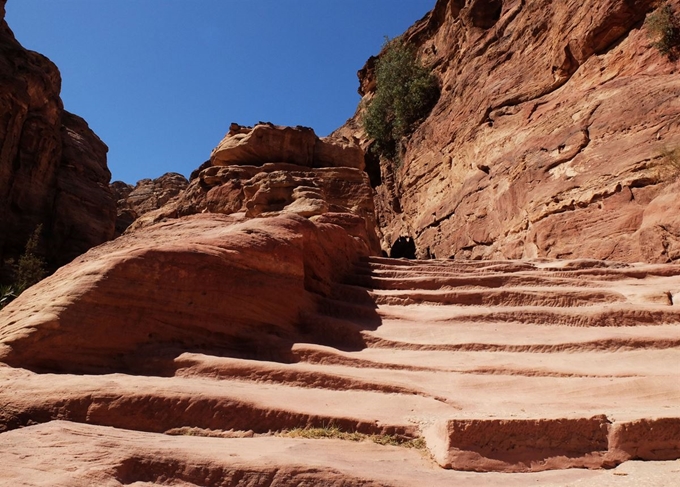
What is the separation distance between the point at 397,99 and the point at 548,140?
12004mm

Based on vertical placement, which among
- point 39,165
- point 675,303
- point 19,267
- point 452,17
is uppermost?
point 452,17

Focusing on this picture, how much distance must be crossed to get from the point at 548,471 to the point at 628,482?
1.48 feet

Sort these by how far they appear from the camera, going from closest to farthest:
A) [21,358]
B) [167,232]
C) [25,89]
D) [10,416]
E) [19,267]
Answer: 1. [10,416]
2. [21,358]
3. [167,232]
4. [19,267]
5. [25,89]

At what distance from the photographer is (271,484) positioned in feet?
9.05

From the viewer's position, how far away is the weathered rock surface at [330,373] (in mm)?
3020

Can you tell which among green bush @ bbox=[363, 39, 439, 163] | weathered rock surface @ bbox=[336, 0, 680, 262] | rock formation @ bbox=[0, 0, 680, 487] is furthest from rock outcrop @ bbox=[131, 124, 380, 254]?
green bush @ bbox=[363, 39, 439, 163]

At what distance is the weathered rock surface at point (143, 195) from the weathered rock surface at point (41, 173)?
4.39 meters

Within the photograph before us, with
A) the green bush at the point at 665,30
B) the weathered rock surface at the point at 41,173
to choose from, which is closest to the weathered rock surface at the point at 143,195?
the weathered rock surface at the point at 41,173

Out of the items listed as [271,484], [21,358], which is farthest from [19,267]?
[271,484]

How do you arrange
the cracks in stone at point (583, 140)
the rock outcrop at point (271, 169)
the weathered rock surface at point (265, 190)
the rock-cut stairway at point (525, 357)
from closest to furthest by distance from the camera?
the rock-cut stairway at point (525, 357) → the weathered rock surface at point (265, 190) → the cracks in stone at point (583, 140) → the rock outcrop at point (271, 169)

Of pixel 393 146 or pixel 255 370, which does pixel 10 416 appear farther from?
pixel 393 146

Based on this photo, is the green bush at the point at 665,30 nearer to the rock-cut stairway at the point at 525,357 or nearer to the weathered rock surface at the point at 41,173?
the rock-cut stairway at the point at 525,357

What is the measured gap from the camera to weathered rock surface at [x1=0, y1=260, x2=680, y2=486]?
3.02 m

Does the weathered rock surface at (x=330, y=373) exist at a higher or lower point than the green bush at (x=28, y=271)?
lower
